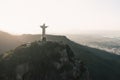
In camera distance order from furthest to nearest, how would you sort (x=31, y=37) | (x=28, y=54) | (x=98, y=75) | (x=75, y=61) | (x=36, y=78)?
→ (x=31, y=37) < (x=98, y=75) < (x=75, y=61) < (x=28, y=54) < (x=36, y=78)

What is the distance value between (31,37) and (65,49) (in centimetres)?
11764

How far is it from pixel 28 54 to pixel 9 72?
5476mm

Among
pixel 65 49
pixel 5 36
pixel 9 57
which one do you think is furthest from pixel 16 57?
pixel 5 36

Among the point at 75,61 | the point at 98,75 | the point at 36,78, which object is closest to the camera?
the point at 36,78

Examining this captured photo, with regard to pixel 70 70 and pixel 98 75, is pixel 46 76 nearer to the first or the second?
pixel 70 70

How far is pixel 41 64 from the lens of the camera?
47375 mm

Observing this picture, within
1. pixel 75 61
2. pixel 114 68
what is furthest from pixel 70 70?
pixel 114 68

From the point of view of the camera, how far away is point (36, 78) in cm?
4619

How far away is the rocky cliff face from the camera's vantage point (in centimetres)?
4669

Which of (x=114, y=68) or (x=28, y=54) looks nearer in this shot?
(x=28, y=54)

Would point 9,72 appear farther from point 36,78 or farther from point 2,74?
point 36,78

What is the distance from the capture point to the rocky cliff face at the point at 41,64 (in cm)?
4669

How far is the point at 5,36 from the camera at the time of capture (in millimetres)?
156000

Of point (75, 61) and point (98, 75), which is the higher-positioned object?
point (75, 61)
